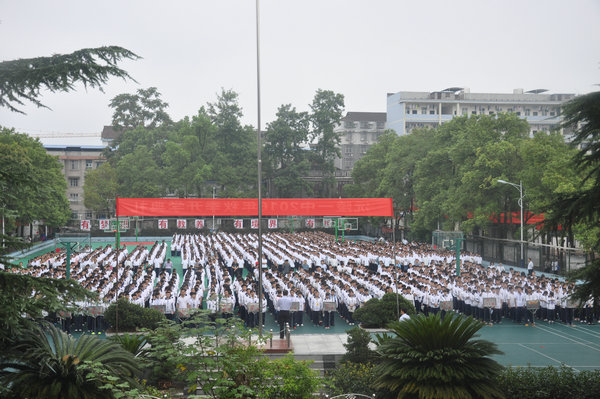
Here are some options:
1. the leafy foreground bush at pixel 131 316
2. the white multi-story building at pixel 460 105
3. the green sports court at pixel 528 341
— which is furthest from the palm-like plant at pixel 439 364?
the white multi-story building at pixel 460 105

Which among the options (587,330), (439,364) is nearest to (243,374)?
(439,364)

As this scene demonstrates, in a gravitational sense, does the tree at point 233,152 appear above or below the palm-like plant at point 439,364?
above

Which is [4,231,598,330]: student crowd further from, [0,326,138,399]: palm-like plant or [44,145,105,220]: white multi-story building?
[44,145,105,220]: white multi-story building

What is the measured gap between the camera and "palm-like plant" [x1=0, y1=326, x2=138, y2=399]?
5988mm

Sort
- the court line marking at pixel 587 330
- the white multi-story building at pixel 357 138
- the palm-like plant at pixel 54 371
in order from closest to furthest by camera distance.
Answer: the palm-like plant at pixel 54 371 → the court line marking at pixel 587 330 → the white multi-story building at pixel 357 138

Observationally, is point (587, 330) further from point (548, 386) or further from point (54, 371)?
point (54, 371)

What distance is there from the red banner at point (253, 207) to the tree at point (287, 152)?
22.4 metres

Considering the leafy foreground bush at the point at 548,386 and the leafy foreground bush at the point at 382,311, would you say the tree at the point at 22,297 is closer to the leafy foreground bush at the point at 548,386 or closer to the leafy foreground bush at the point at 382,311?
the leafy foreground bush at the point at 548,386

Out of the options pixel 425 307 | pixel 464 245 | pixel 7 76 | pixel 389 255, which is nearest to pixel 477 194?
pixel 464 245

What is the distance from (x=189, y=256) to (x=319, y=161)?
2977cm

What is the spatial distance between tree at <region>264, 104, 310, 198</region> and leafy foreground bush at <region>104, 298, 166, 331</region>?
3690cm

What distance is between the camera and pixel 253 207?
25641mm

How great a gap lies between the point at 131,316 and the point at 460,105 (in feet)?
187

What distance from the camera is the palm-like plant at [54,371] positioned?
5.99 metres
